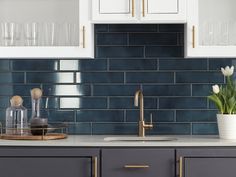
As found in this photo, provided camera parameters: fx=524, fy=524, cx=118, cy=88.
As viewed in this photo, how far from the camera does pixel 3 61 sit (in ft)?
11.8

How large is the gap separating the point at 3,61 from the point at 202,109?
1.41 meters

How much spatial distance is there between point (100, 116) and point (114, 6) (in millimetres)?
797

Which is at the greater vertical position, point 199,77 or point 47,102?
point 199,77

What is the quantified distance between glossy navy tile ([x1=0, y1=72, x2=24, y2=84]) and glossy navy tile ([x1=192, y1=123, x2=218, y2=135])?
48.6 inches

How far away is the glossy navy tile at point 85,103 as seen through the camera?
3604 millimetres

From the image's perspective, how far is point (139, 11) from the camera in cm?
323

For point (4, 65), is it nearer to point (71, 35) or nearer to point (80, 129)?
point (71, 35)

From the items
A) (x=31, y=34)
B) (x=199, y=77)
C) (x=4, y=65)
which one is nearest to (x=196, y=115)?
(x=199, y=77)

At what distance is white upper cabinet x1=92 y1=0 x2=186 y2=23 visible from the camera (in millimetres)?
3213

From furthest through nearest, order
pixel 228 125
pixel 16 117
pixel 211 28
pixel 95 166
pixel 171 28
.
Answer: pixel 171 28
pixel 16 117
pixel 211 28
pixel 228 125
pixel 95 166

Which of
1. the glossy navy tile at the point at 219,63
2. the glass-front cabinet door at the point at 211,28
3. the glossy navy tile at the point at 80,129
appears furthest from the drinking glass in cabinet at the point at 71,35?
the glossy navy tile at the point at 219,63

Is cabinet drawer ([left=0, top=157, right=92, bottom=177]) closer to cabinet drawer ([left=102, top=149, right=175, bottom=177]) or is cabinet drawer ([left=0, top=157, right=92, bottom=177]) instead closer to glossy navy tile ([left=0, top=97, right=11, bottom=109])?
cabinet drawer ([left=102, top=149, right=175, bottom=177])

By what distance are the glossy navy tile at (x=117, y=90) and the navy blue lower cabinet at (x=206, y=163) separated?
2.50 feet

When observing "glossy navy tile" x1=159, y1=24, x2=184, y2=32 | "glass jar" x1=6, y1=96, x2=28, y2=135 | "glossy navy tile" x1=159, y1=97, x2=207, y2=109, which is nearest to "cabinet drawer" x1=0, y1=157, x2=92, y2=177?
"glass jar" x1=6, y1=96, x2=28, y2=135
